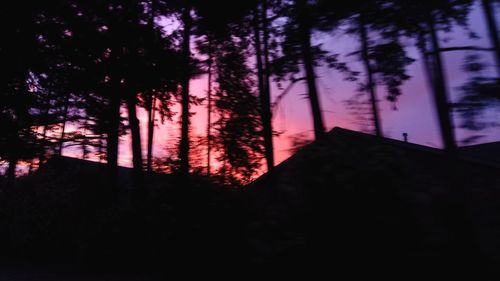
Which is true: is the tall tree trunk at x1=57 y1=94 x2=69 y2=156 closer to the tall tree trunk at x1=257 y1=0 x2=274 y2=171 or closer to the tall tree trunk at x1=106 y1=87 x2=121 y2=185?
the tall tree trunk at x1=106 y1=87 x2=121 y2=185

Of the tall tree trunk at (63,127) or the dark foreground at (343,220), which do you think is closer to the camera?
the dark foreground at (343,220)

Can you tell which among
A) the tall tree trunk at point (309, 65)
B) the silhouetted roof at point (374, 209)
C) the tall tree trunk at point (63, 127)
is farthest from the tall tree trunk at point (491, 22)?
the tall tree trunk at point (63, 127)

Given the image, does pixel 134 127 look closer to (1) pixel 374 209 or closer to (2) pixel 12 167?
(2) pixel 12 167

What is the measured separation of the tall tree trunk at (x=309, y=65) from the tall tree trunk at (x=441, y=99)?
3.51 meters

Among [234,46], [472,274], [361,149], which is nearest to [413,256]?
[472,274]

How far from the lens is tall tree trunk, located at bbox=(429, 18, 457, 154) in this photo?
9.06 m

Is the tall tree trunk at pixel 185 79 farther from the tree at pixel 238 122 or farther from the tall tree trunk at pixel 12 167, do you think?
the tall tree trunk at pixel 12 167

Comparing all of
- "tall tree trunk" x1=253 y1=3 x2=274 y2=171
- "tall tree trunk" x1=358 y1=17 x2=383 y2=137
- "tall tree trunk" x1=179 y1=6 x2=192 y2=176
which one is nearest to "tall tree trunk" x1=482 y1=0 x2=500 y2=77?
"tall tree trunk" x1=358 y1=17 x2=383 y2=137

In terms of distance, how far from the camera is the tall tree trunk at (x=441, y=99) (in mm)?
9062

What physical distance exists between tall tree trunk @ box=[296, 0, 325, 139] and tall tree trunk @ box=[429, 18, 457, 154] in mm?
3509

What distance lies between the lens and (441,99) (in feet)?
31.3

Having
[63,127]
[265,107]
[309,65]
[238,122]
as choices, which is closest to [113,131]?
[63,127]

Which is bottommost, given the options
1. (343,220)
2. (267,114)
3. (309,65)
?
(343,220)

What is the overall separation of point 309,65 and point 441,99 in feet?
18.7
